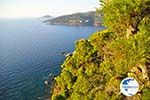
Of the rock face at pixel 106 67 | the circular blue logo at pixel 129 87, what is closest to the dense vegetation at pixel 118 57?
the rock face at pixel 106 67

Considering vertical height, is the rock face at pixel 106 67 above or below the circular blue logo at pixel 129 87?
below

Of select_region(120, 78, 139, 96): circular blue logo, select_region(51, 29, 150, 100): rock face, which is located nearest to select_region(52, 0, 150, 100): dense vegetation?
select_region(51, 29, 150, 100): rock face

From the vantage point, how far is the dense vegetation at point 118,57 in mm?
35344

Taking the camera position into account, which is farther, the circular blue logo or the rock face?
the rock face

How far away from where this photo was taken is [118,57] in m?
40.3

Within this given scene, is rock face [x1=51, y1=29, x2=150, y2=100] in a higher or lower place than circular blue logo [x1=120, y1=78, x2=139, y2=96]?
lower

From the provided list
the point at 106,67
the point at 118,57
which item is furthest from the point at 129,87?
the point at 106,67

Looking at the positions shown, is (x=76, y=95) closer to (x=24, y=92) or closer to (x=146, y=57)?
(x=146, y=57)

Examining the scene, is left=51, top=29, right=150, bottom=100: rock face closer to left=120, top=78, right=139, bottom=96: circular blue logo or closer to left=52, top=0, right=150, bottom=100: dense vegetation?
left=52, top=0, right=150, bottom=100: dense vegetation

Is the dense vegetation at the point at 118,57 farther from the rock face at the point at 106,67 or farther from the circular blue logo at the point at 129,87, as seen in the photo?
the circular blue logo at the point at 129,87

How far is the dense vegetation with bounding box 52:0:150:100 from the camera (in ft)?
116

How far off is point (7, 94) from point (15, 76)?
26403mm

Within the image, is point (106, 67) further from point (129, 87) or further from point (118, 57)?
point (129, 87)

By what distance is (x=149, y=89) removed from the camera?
35.7 meters
